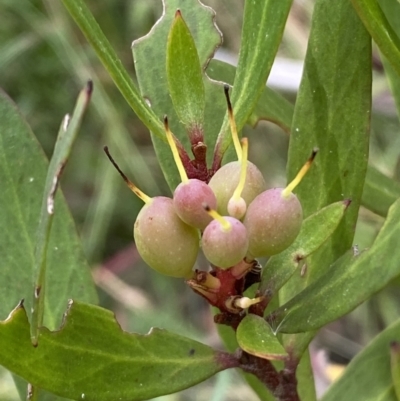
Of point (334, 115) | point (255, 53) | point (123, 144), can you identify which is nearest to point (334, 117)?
point (334, 115)

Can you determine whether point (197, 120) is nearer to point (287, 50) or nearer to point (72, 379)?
point (72, 379)

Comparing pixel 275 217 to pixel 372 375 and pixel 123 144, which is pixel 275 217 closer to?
pixel 372 375

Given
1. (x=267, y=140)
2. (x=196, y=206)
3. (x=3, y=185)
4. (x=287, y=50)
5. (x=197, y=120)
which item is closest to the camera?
(x=196, y=206)

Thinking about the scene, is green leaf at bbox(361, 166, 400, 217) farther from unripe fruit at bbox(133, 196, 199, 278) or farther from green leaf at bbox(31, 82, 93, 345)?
green leaf at bbox(31, 82, 93, 345)

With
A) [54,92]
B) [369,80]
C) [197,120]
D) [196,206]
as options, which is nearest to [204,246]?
[196,206]

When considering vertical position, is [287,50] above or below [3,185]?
below

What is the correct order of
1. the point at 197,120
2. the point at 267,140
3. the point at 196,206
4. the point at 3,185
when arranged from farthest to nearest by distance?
1. the point at 267,140
2. the point at 3,185
3. the point at 197,120
4. the point at 196,206

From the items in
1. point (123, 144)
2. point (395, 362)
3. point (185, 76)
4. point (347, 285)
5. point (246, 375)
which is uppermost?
point (185, 76)

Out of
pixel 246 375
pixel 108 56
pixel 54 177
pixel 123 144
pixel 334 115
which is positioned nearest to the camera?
pixel 54 177
